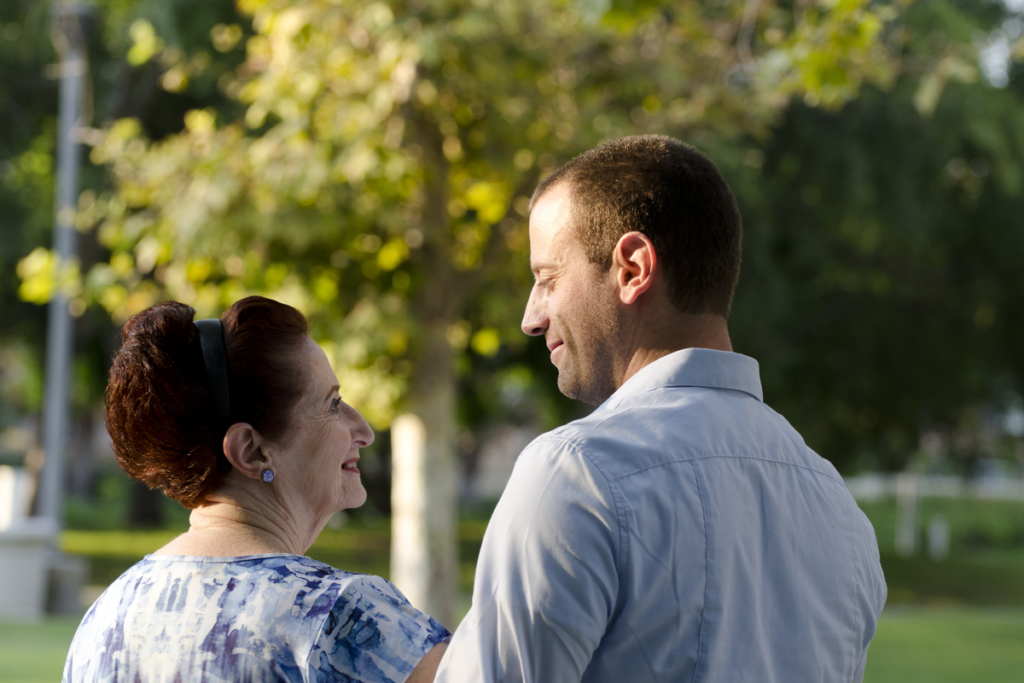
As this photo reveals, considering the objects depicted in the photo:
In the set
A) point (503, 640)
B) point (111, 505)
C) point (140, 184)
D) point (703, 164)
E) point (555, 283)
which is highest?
point (140, 184)

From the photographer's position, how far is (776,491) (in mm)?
1453

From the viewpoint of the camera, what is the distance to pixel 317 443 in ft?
6.27

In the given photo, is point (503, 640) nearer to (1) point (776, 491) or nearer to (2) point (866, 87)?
(1) point (776, 491)

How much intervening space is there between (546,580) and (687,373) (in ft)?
1.26

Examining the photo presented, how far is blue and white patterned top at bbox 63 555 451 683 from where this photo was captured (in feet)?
5.22

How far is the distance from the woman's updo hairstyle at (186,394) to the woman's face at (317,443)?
27mm

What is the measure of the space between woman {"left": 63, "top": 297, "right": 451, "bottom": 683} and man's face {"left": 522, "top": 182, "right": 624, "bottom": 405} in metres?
0.45

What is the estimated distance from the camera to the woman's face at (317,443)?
1879mm

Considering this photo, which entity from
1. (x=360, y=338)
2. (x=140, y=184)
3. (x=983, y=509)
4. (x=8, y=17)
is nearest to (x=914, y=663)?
(x=360, y=338)

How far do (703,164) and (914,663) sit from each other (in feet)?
38.9

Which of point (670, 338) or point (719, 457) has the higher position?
point (670, 338)

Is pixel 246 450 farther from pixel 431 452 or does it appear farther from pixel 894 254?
pixel 894 254

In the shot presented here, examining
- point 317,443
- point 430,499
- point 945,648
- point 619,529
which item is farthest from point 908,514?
point 619,529

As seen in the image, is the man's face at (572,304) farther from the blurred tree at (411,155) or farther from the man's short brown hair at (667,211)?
the blurred tree at (411,155)
